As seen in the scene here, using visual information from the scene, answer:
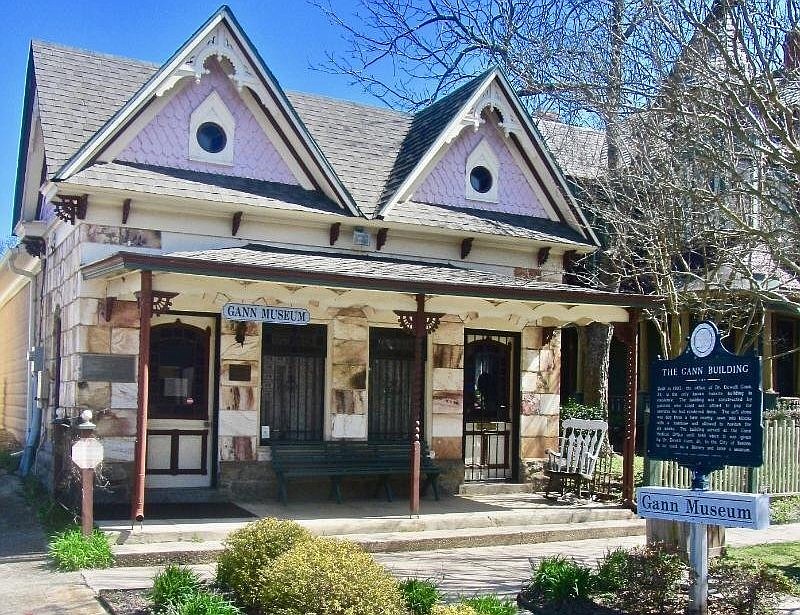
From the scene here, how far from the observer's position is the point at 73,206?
40.6ft

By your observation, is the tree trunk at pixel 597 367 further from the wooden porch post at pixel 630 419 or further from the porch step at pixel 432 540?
the porch step at pixel 432 540

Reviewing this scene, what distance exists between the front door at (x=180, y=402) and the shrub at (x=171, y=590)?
221 inches

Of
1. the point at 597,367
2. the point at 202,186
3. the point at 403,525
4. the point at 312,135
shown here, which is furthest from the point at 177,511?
the point at 597,367

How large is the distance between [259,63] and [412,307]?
4249mm

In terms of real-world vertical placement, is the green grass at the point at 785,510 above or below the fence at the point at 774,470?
below

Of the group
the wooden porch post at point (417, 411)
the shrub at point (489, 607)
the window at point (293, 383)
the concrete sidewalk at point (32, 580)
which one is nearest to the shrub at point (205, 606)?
the concrete sidewalk at point (32, 580)

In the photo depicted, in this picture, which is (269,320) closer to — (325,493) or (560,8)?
(325,493)

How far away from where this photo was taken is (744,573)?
8.15 meters

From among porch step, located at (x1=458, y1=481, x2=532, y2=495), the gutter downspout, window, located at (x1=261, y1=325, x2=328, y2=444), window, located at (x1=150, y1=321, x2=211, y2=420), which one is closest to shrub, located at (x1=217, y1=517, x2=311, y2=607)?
window, located at (x1=150, y1=321, x2=211, y2=420)

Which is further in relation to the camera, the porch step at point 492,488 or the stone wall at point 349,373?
the porch step at point 492,488

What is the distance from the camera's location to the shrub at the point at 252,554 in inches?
295

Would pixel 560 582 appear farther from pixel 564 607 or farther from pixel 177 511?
pixel 177 511

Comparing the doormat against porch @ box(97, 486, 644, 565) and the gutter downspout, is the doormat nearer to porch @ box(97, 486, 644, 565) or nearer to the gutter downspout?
porch @ box(97, 486, 644, 565)

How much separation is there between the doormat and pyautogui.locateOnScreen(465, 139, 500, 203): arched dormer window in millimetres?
6488
